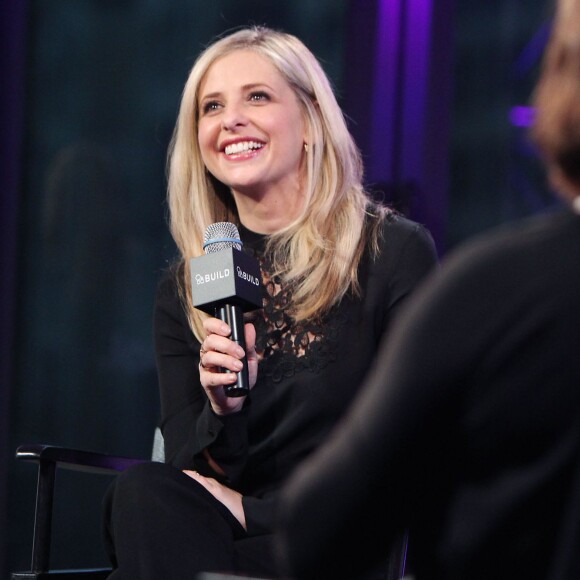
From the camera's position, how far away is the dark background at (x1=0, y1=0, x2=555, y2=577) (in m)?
3.07

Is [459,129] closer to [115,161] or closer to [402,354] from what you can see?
[115,161]

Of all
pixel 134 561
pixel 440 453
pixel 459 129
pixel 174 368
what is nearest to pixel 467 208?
pixel 459 129

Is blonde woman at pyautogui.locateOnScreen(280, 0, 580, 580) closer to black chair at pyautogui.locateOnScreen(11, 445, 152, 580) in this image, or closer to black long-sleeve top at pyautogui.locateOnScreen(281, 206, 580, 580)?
black long-sleeve top at pyautogui.locateOnScreen(281, 206, 580, 580)

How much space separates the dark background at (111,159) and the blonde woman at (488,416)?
2381 millimetres

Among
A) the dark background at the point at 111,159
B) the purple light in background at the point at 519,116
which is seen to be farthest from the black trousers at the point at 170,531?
the purple light in background at the point at 519,116

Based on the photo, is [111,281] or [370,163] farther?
[111,281]

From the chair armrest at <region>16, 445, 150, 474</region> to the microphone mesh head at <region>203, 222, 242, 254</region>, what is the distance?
1.28ft

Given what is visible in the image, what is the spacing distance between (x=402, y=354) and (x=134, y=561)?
100 cm

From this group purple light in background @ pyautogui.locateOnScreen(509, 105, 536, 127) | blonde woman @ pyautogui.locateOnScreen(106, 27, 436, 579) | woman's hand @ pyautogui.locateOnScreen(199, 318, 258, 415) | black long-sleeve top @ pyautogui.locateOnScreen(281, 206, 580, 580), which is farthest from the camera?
purple light in background @ pyautogui.locateOnScreen(509, 105, 536, 127)

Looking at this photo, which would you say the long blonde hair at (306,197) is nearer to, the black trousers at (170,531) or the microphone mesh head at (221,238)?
the microphone mesh head at (221,238)

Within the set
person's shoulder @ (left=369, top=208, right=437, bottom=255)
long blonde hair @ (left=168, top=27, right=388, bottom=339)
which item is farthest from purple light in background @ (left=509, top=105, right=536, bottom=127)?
person's shoulder @ (left=369, top=208, right=437, bottom=255)

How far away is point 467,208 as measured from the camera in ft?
9.89

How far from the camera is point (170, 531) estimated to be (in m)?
1.54

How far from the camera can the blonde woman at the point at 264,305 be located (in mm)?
1602
